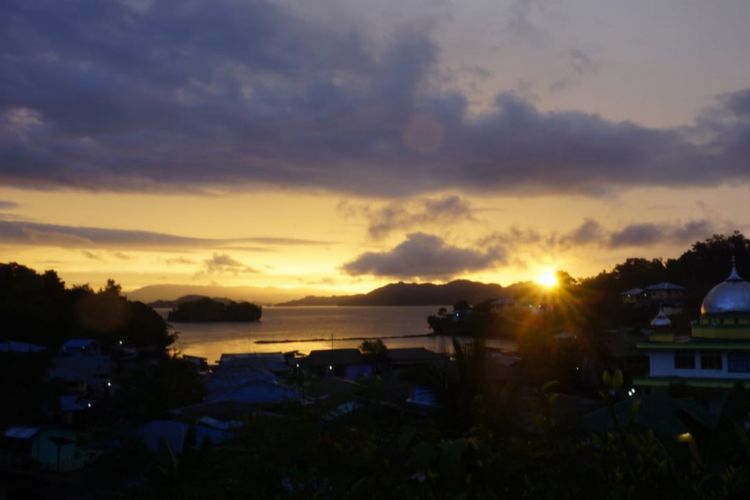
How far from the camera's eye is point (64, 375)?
3734 cm

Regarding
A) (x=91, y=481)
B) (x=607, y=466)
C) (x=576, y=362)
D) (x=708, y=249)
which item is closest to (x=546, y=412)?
(x=607, y=466)

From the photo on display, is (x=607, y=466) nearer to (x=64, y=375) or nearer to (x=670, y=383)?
(x=670, y=383)

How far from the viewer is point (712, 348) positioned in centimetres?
2369

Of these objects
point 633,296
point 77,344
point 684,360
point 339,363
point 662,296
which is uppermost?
point 633,296

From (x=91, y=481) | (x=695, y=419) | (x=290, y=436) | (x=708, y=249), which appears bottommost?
(x=91, y=481)

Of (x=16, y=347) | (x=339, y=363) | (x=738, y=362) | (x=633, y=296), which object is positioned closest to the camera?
(x=738, y=362)

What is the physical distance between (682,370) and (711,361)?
0.94 m

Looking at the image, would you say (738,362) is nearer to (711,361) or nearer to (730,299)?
(711,361)

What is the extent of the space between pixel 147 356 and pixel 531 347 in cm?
3462

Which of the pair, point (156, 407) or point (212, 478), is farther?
point (156, 407)

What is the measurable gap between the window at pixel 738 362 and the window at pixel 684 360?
43.0 inches

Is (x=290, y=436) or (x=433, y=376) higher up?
(x=433, y=376)

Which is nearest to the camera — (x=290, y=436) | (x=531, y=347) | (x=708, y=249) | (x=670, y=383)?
(x=290, y=436)

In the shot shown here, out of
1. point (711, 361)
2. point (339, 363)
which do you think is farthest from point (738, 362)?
point (339, 363)
